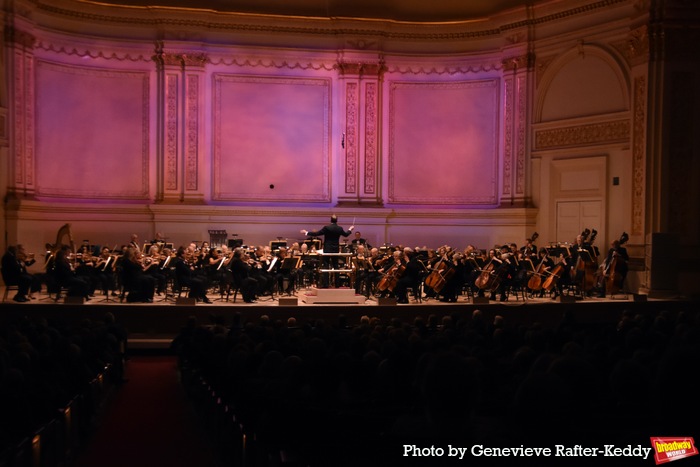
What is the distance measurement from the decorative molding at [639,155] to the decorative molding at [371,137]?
6.95 meters

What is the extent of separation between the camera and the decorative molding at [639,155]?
1569cm

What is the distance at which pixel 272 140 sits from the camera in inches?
787

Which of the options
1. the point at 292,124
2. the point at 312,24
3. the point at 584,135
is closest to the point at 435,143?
the point at 292,124

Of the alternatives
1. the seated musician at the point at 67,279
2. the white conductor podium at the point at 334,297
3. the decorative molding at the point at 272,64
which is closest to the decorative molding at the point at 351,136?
the decorative molding at the point at 272,64

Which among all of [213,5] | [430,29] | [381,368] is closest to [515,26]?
[430,29]

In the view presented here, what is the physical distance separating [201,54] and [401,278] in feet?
31.5

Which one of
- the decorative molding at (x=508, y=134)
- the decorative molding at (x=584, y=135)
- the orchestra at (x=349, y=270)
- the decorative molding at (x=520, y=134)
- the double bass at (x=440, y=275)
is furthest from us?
the decorative molding at (x=508, y=134)

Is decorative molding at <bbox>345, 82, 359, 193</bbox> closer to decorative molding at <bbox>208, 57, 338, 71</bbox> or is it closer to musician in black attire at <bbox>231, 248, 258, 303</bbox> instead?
decorative molding at <bbox>208, 57, 338, 71</bbox>

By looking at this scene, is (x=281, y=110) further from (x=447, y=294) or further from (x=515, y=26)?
(x=447, y=294)

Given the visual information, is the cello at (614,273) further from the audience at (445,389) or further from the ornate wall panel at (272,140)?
the ornate wall panel at (272,140)

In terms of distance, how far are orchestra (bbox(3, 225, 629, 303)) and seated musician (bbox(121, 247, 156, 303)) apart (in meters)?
0.02

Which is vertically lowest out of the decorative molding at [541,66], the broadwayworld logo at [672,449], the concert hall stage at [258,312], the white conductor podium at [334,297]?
the concert hall stage at [258,312]

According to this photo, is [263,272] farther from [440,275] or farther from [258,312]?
[440,275]

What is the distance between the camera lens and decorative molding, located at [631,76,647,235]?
1569 cm
